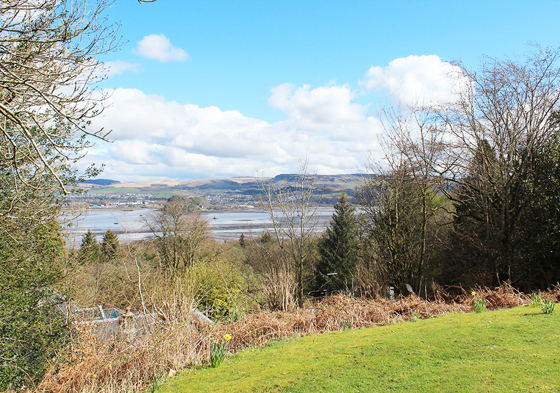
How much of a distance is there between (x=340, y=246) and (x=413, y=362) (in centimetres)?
2473

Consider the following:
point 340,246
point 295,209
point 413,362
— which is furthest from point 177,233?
point 413,362

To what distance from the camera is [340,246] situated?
93.2ft

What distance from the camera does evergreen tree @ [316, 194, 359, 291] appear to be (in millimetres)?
27875

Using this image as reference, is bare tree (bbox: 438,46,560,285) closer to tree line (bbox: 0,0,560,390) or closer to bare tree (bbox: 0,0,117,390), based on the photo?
tree line (bbox: 0,0,560,390)

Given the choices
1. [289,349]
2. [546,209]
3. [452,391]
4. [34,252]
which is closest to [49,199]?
[34,252]

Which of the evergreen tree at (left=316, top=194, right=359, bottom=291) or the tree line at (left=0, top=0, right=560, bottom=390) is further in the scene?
the evergreen tree at (left=316, top=194, right=359, bottom=291)

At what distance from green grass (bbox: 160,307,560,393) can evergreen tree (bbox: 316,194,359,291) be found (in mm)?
22332

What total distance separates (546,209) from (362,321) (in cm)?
802

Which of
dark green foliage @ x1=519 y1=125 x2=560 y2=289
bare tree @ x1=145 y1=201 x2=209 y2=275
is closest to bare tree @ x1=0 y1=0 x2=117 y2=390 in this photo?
dark green foliage @ x1=519 y1=125 x2=560 y2=289

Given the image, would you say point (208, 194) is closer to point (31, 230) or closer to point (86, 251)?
point (86, 251)

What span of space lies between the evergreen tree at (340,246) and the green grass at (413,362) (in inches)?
879

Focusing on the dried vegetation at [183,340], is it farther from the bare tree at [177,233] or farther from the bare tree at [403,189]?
the bare tree at [177,233]

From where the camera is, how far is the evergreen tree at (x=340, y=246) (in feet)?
91.5

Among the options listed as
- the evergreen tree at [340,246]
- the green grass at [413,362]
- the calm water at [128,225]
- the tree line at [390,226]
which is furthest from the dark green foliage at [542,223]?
the evergreen tree at [340,246]
